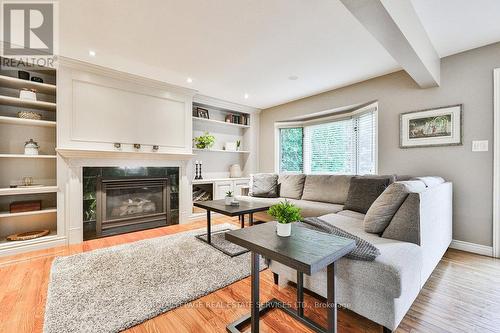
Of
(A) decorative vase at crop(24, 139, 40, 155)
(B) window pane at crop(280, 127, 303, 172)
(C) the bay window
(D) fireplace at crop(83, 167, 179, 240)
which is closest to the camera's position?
(A) decorative vase at crop(24, 139, 40, 155)

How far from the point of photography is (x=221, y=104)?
15.9 feet

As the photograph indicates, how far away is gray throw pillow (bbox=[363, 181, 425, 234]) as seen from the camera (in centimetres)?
178

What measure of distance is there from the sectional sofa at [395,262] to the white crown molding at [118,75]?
329cm

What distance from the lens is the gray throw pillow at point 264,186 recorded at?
13.6ft

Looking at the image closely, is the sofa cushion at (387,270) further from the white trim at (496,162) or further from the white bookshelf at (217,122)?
the white bookshelf at (217,122)

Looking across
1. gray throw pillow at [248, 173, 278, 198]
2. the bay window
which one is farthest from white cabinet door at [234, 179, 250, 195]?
the bay window

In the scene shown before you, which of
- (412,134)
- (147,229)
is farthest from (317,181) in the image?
(147,229)

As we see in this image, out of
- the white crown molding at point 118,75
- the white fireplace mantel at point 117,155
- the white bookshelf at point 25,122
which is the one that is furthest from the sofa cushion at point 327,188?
the white bookshelf at point 25,122

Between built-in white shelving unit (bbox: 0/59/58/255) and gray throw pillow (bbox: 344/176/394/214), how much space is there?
3.86 metres

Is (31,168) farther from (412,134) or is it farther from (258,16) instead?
(412,134)

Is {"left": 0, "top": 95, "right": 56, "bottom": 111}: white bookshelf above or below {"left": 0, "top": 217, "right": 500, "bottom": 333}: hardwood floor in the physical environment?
above

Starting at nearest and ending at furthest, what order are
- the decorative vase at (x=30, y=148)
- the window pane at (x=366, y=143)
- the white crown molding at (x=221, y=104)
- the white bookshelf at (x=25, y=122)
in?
the white bookshelf at (x=25, y=122)
the decorative vase at (x=30, y=148)
the window pane at (x=366, y=143)
the white crown molding at (x=221, y=104)

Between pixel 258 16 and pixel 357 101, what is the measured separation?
240cm

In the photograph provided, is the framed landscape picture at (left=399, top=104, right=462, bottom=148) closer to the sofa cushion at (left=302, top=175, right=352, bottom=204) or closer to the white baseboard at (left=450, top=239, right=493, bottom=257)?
the sofa cushion at (left=302, top=175, right=352, bottom=204)
